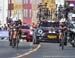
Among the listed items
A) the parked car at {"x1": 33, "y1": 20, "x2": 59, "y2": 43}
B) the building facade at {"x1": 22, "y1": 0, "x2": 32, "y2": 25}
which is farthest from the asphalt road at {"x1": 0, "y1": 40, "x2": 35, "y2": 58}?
the building facade at {"x1": 22, "y1": 0, "x2": 32, "y2": 25}

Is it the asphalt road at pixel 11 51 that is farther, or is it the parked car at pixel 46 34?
the parked car at pixel 46 34

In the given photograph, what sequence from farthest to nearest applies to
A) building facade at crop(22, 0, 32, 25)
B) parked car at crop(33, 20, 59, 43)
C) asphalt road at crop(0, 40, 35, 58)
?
1. building facade at crop(22, 0, 32, 25)
2. parked car at crop(33, 20, 59, 43)
3. asphalt road at crop(0, 40, 35, 58)

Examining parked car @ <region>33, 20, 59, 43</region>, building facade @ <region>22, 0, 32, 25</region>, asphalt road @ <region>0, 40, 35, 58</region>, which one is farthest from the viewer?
building facade @ <region>22, 0, 32, 25</region>

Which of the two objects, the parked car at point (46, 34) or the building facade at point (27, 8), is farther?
the building facade at point (27, 8)

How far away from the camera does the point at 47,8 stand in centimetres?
7756

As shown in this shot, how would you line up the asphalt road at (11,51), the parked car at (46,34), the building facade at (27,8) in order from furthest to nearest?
the building facade at (27,8), the parked car at (46,34), the asphalt road at (11,51)

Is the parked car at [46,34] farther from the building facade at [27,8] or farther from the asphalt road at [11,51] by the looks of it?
the building facade at [27,8]

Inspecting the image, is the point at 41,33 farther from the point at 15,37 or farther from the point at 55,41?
the point at 15,37

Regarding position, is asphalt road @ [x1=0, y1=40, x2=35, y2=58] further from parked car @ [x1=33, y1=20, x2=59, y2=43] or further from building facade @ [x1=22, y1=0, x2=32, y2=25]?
building facade @ [x1=22, y1=0, x2=32, y2=25]

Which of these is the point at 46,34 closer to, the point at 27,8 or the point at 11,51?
the point at 11,51

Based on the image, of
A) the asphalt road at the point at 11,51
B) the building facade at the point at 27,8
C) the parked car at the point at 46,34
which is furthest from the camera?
the building facade at the point at 27,8

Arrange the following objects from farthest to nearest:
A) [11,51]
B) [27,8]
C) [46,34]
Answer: [27,8] → [46,34] → [11,51]

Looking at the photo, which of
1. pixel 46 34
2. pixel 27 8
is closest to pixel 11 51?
pixel 46 34

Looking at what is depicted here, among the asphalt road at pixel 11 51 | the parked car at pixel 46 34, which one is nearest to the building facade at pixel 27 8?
the parked car at pixel 46 34
